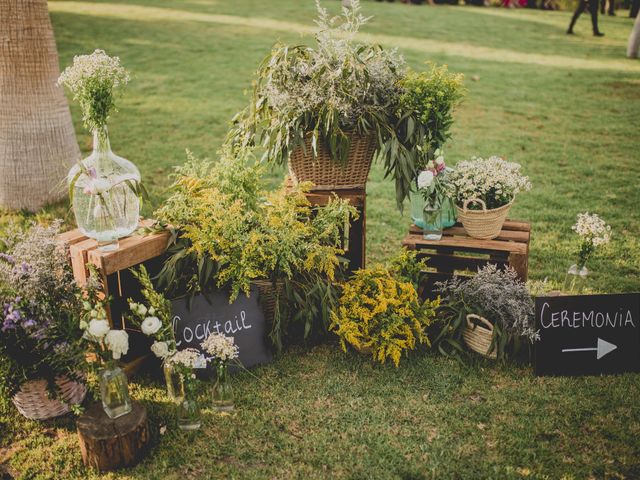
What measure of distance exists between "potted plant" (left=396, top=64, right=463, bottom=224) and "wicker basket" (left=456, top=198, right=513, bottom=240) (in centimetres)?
15

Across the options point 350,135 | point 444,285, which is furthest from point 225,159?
point 444,285

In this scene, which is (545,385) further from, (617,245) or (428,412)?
(617,245)

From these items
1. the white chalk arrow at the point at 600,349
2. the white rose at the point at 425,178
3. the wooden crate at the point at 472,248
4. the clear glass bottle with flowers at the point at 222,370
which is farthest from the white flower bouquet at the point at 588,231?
the clear glass bottle with flowers at the point at 222,370

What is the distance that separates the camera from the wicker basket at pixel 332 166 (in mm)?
3758

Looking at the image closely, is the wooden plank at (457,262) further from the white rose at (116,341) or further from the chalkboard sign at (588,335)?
Answer: the white rose at (116,341)

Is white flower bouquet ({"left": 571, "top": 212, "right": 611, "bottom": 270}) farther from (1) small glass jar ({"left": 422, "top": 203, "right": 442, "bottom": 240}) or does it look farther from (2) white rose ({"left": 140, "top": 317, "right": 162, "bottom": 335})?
(2) white rose ({"left": 140, "top": 317, "right": 162, "bottom": 335})

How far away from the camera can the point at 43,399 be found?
3111 millimetres

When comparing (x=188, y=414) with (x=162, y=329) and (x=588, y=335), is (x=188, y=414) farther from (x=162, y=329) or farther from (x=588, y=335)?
(x=588, y=335)

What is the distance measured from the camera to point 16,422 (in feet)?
10.3

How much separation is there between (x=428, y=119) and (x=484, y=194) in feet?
2.08

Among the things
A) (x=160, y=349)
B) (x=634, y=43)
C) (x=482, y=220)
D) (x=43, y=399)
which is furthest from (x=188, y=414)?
(x=634, y=43)

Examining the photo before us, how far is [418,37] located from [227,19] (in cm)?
506

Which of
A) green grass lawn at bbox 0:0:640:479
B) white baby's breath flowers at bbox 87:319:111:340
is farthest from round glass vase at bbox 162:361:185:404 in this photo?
white baby's breath flowers at bbox 87:319:111:340

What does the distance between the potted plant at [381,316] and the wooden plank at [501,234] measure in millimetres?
374
